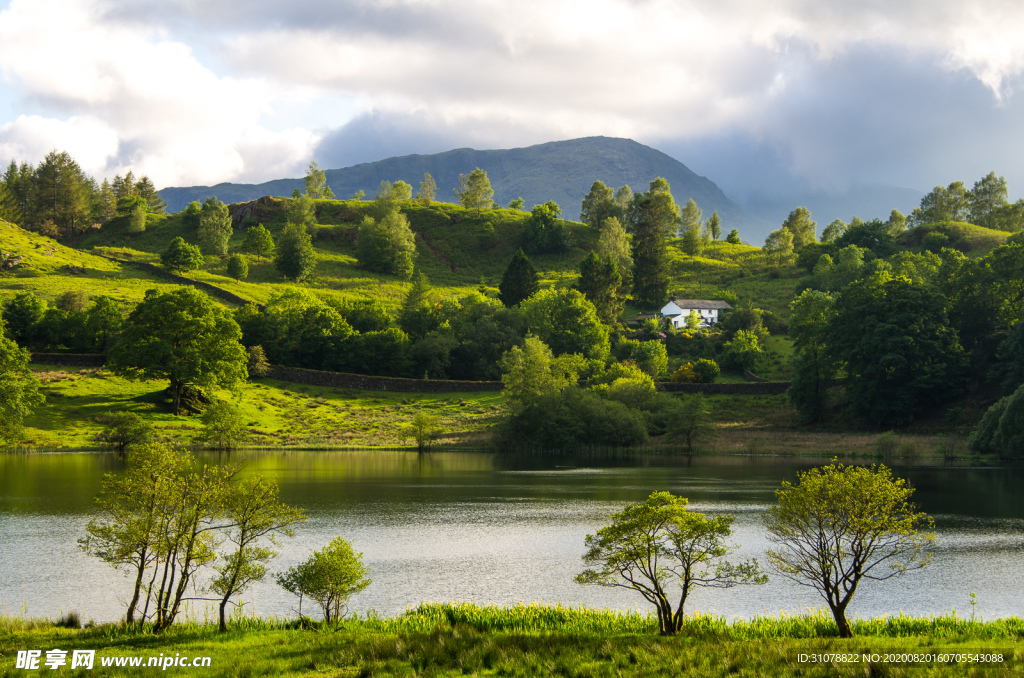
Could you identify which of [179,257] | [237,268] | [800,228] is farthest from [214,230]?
[800,228]

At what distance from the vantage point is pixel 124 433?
67.6m

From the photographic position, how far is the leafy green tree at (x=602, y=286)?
132 meters

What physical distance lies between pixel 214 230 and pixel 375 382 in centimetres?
7139

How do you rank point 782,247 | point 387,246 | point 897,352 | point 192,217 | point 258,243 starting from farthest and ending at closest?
point 782,247, point 192,217, point 387,246, point 258,243, point 897,352

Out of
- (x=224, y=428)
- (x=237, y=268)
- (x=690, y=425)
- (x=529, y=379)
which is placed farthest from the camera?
(x=237, y=268)

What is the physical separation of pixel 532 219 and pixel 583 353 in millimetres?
75289

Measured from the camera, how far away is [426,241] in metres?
178

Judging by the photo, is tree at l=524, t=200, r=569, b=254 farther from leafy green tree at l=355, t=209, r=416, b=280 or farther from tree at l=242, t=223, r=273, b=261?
tree at l=242, t=223, r=273, b=261

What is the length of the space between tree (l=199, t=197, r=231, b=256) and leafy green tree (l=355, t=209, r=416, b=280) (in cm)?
2614

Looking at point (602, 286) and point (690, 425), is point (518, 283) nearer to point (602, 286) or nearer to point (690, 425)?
point (602, 286)

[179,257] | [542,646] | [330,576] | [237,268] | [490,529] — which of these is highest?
[179,257]

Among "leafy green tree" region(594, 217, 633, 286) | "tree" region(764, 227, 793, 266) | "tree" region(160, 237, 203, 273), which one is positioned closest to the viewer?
"tree" region(160, 237, 203, 273)

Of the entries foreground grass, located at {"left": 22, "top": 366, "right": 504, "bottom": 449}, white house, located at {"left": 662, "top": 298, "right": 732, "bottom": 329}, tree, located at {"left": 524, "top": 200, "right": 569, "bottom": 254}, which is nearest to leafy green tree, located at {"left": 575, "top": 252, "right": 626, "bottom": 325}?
white house, located at {"left": 662, "top": 298, "right": 732, "bottom": 329}

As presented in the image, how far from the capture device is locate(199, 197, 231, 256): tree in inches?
5920
